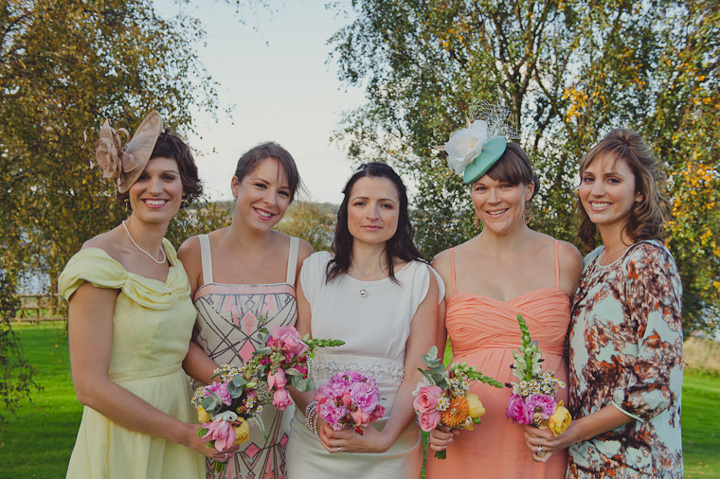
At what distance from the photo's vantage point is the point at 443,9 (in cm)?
1010

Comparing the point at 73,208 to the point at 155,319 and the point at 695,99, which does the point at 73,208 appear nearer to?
the point at 155,319

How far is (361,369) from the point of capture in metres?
3.26

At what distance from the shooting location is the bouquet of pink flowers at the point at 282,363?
2.73 m

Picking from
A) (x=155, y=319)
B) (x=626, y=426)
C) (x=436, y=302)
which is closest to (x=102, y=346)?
(x=155, y=319)

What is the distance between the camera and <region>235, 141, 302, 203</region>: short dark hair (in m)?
3.59

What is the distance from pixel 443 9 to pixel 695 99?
4.43 m

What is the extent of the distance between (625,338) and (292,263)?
6.65 feet

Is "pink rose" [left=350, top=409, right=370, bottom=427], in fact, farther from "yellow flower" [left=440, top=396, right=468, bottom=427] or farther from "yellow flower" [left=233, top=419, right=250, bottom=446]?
"yellow flower" [left=233, top=419, right=250, bottom=446]

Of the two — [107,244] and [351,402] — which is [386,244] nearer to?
[351,402]

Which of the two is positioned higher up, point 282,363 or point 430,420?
point 282,363

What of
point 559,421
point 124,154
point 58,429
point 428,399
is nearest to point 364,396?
point 428,399

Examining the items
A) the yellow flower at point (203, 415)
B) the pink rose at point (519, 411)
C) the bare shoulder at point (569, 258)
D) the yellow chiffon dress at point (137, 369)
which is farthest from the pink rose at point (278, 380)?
the bare shoulder at point (569, 258)

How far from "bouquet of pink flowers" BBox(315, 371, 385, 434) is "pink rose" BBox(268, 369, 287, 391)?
0.74ft

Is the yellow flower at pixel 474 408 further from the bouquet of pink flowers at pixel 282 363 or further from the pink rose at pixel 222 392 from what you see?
the pink rose at pixel 222 392
